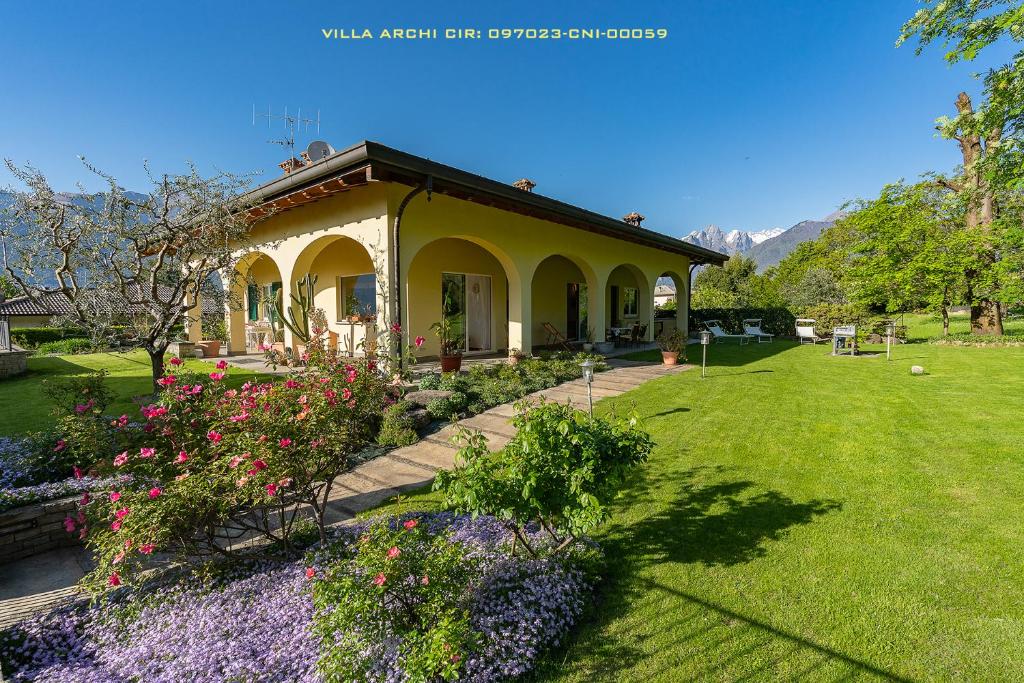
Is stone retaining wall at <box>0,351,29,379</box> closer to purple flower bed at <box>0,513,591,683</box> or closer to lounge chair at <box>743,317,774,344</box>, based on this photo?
purple flower bed at <box>0,513,591,683</box>

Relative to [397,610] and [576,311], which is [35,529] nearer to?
[397,610]

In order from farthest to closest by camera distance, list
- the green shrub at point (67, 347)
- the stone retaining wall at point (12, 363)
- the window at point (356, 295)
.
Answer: the green shrub at point (67, 347)
the window at point (356, 295)
the stone retaining wall at point (12, 363)

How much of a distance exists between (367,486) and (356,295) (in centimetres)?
812

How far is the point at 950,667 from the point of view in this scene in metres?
2.13

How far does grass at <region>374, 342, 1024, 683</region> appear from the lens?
225 cm

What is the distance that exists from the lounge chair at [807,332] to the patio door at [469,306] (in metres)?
13.8

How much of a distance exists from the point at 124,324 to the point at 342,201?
197 inches

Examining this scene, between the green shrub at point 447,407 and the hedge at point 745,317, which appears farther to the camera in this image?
the hedge at point 745,317

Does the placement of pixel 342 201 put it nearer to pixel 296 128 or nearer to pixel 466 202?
pixel 466 202

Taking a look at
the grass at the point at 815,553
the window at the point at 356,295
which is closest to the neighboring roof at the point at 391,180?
the window at the point at 356,295

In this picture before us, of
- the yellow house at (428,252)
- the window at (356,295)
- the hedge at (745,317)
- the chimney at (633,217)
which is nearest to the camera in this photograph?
the yellow house at (428,252)

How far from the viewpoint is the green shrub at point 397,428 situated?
5873 millimetres

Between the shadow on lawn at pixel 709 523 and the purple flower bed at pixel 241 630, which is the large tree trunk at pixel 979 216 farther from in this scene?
the purple flower bed at pixel 241 630

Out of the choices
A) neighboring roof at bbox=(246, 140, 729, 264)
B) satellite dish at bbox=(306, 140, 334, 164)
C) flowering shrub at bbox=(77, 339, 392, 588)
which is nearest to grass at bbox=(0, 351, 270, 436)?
flowering shrub at bbox=(77, 339, 392, 588)
